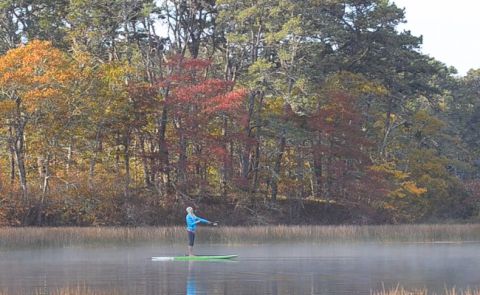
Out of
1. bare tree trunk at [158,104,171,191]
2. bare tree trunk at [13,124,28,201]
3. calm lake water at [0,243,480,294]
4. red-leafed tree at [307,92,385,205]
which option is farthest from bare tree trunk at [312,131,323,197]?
calm lake water at [0,243,480,294]

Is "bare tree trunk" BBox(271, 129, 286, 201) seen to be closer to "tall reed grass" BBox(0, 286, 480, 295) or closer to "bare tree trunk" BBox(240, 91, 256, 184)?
"bare tree trunk" BBox(240, 91, 256, 184)

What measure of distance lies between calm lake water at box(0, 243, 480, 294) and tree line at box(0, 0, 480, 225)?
37.8 ft

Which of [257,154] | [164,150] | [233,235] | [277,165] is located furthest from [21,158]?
[277,165]

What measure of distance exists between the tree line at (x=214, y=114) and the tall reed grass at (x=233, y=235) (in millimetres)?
8056

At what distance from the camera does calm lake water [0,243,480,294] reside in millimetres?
16516

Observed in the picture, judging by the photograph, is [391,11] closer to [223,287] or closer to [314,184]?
[314,184]

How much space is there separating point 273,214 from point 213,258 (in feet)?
68.8

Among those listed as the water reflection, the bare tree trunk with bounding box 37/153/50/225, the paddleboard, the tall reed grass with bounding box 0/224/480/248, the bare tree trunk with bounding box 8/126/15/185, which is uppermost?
the bare tree trunk with bounding box 8/126/15/185

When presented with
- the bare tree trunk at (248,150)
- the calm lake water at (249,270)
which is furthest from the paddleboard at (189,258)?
the bare tree trunk at (248,150)

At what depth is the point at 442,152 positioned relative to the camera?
5556cm

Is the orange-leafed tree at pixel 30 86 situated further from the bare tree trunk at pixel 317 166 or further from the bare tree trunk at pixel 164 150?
the bare tree trunk at pixel 317 166

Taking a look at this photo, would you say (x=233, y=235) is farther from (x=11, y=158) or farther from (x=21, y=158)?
(x=11, y=158)

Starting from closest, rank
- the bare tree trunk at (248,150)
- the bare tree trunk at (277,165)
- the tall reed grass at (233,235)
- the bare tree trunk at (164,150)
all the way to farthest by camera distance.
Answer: the tall reed grass at (233,235) < the bare tree trunk at (164,150) < the bare tree trunk at (248,150) < the bare tree trunk at (277,165)

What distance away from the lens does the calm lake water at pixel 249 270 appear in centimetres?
1652
